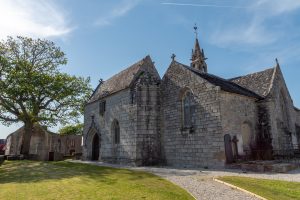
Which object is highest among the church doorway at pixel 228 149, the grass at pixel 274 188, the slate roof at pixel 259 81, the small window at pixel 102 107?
the slate roof at pixel 259 81

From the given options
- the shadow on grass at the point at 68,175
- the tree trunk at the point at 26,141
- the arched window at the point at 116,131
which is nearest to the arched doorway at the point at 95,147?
the arched window at the point at 116,131

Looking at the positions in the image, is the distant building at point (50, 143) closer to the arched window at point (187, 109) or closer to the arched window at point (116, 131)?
the arched window at point (116, 131)

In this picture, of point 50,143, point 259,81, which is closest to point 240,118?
point 259,81

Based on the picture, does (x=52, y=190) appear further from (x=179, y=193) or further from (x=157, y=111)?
(x=157, y=111)

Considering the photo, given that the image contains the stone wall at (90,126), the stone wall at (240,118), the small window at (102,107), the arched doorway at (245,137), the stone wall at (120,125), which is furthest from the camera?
the stone wall at (90,126)

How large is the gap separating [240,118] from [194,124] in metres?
3.29

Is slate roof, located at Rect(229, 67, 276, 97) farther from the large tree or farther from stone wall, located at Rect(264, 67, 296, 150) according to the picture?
the large tree

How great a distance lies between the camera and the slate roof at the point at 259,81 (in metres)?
19.9

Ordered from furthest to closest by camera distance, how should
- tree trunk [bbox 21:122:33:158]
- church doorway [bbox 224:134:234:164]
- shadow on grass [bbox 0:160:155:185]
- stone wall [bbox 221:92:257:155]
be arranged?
tree trunk [bbox 21:122:33:158]
stone wall [bbox 221:92:257:155]
church doorway [bbox 224:134:234:164]
shadow on grass [bbox 0:160:155:185]

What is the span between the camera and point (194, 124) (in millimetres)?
16812

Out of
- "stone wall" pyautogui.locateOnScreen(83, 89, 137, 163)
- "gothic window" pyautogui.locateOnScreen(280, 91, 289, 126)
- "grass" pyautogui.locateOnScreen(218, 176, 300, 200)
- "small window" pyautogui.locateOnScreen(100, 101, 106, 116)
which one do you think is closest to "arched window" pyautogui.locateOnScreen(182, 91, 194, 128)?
"stone wall" pyautogui.locateOnScreen(83, 89, 137, 163)

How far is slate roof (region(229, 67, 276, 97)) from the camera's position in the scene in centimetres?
1990

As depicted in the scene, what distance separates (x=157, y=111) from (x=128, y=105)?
2418 millimetres

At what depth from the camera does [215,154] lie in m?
15.1
